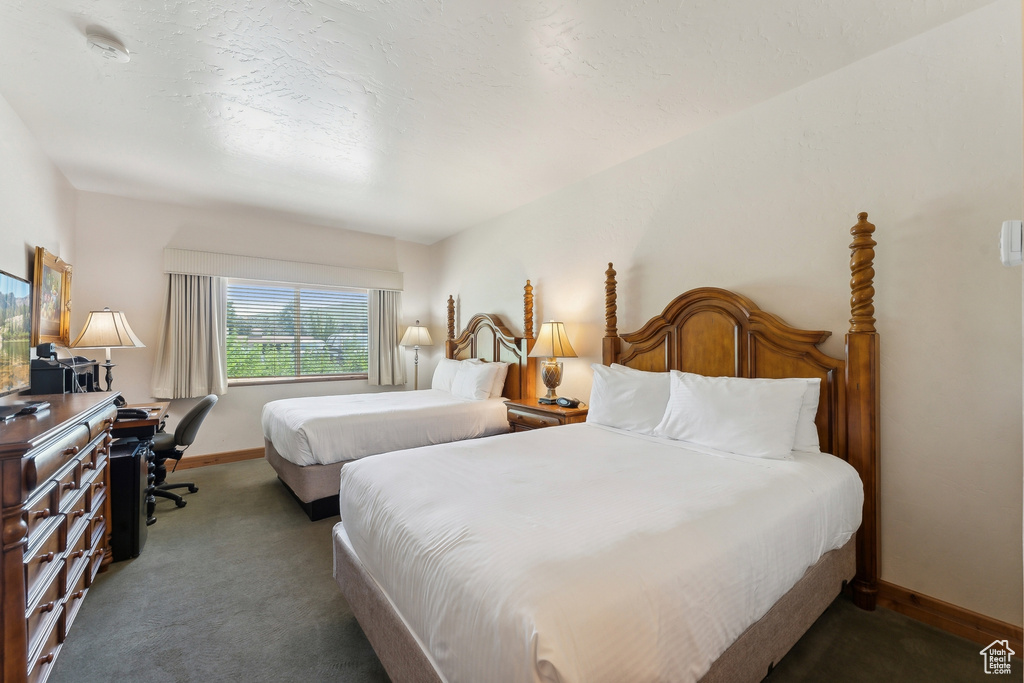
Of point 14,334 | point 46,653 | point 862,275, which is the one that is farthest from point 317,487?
point 862,275

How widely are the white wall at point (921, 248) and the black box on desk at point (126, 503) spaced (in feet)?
11.8

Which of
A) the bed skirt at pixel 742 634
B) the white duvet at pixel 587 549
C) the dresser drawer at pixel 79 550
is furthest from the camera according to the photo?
the dresser drawer at pixel 79 550

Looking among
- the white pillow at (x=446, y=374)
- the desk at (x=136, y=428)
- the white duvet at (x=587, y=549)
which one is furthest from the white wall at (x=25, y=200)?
the white pillow at (x=446, y=374)

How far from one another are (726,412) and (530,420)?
1.62 meters

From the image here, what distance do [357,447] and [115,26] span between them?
254 cm

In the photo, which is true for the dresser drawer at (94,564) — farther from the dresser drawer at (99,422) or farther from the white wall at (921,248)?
the white wall at (921,248)

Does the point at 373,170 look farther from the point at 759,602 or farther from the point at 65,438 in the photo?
the point at 759,602

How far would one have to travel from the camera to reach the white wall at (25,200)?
2.35 m

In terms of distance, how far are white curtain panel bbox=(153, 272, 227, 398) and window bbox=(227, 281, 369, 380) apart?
222 mm

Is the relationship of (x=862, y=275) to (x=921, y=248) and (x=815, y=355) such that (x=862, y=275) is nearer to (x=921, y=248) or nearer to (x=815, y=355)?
(x=921, y=248)

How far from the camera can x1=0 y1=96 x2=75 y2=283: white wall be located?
7.72ft

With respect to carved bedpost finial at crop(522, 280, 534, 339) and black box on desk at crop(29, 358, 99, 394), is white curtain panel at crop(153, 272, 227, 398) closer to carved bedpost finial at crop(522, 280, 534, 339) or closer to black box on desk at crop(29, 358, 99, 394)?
black box on desk at crop(29, 358, 99, 394)

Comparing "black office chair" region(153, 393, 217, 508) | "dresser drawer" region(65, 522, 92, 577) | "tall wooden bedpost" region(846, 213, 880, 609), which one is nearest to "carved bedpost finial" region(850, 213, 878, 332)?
"tall wooden bedpost" region(846, 213, 880, 609)

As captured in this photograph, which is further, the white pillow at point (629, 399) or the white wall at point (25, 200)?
the white pillow at point (629, 399)
